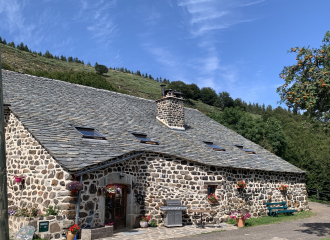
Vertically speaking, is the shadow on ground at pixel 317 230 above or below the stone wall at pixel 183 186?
below

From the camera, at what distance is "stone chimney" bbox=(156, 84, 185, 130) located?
1755 centimetres

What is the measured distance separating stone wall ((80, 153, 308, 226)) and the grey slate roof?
0.48 m

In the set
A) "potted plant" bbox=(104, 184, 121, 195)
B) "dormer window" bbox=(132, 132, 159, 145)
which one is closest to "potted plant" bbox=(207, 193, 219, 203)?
"dormer window" bbox=(132, 132, 159, 145)

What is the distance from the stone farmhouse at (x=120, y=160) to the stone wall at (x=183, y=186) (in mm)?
41

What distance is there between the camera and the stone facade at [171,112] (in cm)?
1755

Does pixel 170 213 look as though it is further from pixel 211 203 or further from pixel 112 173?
pixel 112 173

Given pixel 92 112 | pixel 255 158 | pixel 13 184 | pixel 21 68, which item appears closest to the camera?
pixel 13 184

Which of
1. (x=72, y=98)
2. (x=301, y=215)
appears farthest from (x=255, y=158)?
(x=72, y=98)

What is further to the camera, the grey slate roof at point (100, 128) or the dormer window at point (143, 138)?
the dormer window at point (143, 138)

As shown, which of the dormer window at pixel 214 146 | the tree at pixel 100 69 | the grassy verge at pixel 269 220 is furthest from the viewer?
the tree at pixel 100 69

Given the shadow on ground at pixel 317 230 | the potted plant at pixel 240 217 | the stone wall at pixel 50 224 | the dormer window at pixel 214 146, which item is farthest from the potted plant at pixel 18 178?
the shadow on ground at pixel 317 230

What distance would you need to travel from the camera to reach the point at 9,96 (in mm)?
12617

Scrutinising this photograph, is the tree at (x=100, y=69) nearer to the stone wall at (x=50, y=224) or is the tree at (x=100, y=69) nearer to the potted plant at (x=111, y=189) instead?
the potted plant at (x=111, y=189)

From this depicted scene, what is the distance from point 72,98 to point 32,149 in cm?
591
